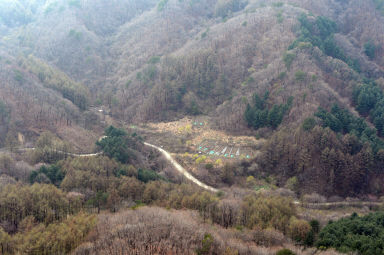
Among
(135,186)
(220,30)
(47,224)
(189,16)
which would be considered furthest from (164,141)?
(189,16)

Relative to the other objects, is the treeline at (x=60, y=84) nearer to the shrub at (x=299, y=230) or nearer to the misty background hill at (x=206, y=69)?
the misty background hill at (x=206, y=69)

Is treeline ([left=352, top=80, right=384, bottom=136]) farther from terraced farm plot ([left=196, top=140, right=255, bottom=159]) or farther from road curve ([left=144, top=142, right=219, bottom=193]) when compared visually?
road curve ([left=144, top=142, right=219, bottom=193])

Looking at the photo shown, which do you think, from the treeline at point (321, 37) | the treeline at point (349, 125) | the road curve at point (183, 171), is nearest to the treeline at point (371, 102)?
the treeline at point (349, 125)

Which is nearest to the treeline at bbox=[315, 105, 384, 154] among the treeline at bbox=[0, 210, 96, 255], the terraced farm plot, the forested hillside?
the forested hillside

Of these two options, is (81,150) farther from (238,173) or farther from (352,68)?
Result: (352,68)

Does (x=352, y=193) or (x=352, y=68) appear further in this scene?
(x=352, y=68)

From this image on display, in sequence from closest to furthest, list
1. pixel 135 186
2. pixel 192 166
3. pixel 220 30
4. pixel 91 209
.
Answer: pixel 91 209 < pixel 135 186 < pixel 192 166 < pixel 220 30

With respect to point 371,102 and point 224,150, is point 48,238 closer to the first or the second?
point 224,150
